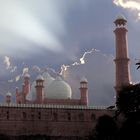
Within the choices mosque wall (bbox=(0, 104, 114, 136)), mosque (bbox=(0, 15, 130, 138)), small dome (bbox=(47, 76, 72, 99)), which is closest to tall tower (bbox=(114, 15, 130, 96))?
mosque (bbox=(0, 15, 130, 138))

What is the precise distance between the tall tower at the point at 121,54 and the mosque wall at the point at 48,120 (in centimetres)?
410

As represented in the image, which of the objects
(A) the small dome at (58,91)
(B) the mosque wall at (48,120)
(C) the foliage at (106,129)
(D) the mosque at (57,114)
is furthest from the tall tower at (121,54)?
(C) the foliage at (106,129)

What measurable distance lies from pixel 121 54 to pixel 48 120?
10.1m

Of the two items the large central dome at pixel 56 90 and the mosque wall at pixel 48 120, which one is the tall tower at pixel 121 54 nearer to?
the mosque wall at pixel 48 120

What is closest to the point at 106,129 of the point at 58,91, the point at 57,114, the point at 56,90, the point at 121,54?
the point at 57,114

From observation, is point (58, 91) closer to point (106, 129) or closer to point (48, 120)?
point (48, 120)

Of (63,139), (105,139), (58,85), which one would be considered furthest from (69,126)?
(58,85)

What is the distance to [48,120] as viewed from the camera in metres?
37.6

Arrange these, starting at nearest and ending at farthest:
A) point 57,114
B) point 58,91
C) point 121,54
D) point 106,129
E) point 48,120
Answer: point 106,129 → point 48,120 → point 57,114 → point 121,54 → point 58,91

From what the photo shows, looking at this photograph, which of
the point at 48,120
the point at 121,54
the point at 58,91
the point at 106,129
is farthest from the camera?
the point at 58,91

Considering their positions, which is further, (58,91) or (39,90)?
(58,91)

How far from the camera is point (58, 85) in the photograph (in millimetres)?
45094

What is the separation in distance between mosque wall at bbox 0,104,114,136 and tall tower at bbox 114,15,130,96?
13.5 ft

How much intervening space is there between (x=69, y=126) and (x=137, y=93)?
43.7 ft
